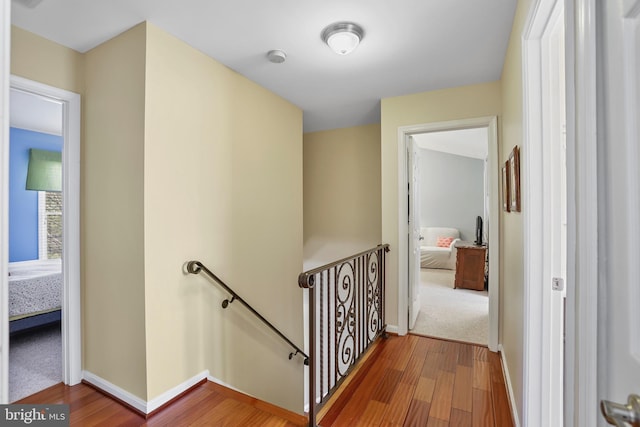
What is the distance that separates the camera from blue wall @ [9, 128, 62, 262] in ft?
14.0

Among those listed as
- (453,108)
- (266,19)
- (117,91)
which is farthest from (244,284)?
(453,108)

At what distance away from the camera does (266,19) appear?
6.12ft

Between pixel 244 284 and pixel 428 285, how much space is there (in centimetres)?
375

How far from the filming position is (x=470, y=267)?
5012 millimetres

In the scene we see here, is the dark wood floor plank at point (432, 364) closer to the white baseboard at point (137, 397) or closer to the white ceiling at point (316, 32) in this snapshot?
the white baseboard at point (137, 397)

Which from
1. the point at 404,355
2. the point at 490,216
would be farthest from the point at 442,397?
the point at 490,216

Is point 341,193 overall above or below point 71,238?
above

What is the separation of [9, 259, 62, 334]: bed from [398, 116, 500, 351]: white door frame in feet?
12.2

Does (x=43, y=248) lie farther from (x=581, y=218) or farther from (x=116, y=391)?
(x=581, y=218)

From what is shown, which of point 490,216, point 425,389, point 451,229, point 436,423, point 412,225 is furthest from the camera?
point 451,229

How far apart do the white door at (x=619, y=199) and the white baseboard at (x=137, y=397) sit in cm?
219

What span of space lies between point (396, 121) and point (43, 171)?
529 centimetres

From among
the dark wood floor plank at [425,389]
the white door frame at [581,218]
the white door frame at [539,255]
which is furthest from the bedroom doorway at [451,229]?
the white door frame at [581,218]

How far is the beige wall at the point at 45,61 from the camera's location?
1.87 m
